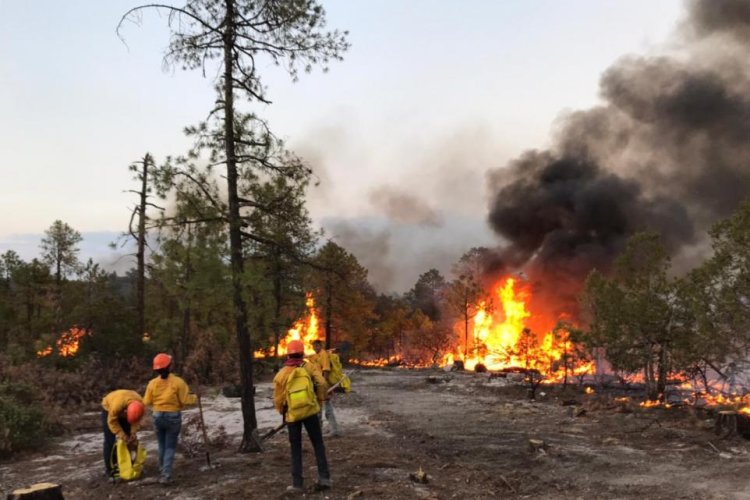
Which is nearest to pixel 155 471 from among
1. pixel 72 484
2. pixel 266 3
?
pixel 72 484

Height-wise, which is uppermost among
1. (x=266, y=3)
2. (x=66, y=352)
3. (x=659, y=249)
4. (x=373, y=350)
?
(x=266, y=3)

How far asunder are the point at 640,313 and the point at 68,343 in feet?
72.7

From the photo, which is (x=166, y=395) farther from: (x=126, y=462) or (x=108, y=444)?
(x=108, y=444)

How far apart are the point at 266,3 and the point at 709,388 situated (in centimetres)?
1560

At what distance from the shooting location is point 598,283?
17.7 m

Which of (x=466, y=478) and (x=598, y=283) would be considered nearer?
(x=466, y=478)

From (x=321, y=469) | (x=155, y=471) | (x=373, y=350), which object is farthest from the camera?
(x=373, y=350)

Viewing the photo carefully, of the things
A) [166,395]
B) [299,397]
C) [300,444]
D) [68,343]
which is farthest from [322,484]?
[68,343]

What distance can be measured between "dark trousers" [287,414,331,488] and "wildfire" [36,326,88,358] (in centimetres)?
1806

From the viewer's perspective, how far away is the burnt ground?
7301mm

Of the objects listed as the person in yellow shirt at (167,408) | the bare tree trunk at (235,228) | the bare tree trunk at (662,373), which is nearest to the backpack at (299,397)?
the person in yellow shirt at (167,408)

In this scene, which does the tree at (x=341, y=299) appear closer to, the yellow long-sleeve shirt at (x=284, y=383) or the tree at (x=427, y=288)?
the yellow long-sleeve shirt at (x=284, y=383)

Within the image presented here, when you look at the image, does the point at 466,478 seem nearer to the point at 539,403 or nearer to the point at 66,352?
the point at 539,403

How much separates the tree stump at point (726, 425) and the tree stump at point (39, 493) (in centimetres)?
1153
